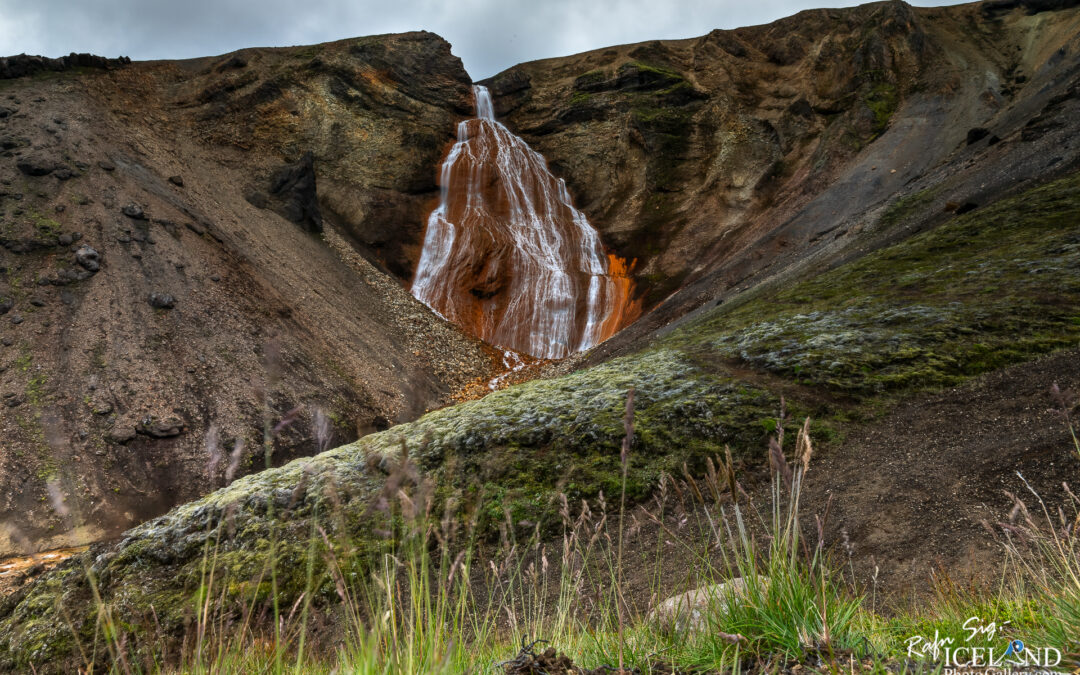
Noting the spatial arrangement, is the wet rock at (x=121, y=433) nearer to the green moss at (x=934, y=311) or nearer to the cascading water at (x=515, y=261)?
the green moss at (x=934, y=311)

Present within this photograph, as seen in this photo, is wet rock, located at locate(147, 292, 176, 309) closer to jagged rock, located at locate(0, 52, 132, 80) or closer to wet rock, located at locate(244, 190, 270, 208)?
wet rock, located at locate(244, 190, 270, 208)

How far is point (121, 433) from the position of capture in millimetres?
13758

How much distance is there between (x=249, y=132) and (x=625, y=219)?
20.9 m

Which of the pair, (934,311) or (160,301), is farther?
(160,301)

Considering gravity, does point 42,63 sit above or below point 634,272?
above

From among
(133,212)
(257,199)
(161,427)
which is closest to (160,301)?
(133,212)

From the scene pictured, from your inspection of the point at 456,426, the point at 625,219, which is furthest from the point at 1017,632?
the point at 625,219

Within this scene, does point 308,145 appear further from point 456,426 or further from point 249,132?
point 456,426

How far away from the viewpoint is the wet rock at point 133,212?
762 inches

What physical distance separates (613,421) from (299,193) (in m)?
25.2

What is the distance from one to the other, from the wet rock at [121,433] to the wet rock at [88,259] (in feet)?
19.5

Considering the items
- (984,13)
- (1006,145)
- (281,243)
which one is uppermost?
(984,13)

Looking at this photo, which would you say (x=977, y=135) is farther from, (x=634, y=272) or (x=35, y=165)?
(x=35, y=165)

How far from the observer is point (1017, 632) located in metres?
1.85
